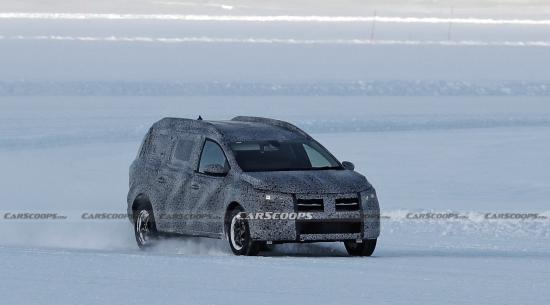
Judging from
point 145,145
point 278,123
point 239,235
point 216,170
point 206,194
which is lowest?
point 239,235

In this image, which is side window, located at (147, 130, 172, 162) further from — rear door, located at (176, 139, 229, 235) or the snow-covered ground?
the snow-covered ground

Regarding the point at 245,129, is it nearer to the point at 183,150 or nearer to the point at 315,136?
the point at 183,150

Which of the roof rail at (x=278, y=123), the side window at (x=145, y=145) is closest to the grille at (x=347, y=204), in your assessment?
the roof rail at (x=278, y=123)

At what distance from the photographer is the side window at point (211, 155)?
13773mm

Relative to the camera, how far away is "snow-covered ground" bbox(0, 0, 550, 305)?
10461mm

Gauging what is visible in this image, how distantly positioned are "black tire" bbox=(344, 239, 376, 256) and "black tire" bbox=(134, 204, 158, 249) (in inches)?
93.6

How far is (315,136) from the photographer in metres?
27.4

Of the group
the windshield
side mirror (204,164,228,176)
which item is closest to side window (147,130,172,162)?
the windshield

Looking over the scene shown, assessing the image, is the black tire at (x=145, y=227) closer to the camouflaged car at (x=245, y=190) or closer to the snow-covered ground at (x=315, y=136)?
the camouflaged car at (x=245, y=190)

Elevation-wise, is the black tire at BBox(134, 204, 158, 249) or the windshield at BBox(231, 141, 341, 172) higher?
the windshield at BBox(231, 141, 341, 172)

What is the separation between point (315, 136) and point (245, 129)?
13381 millimetres

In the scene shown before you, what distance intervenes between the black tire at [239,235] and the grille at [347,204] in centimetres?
89

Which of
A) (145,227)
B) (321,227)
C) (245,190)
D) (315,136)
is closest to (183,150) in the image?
(145,227)

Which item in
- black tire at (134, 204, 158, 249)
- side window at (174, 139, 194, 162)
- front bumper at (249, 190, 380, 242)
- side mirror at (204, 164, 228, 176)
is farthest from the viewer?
black tire at (134, 204, 158, 249)
